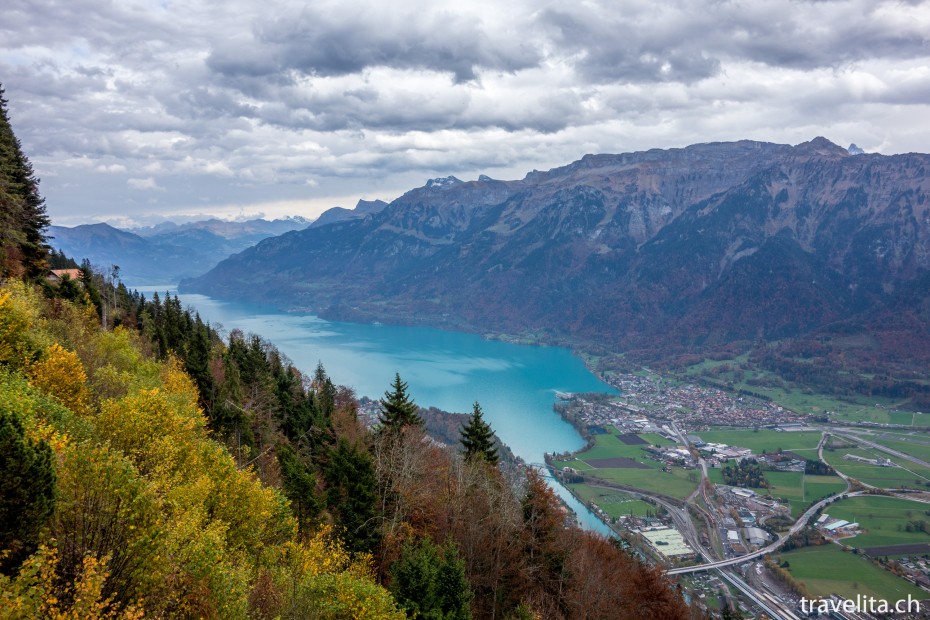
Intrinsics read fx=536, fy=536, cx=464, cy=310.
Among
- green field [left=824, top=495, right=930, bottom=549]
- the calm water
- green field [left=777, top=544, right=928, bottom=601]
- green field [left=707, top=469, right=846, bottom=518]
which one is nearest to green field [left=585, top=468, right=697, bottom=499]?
green field [left=707, top=469, right=846, bottom=518]

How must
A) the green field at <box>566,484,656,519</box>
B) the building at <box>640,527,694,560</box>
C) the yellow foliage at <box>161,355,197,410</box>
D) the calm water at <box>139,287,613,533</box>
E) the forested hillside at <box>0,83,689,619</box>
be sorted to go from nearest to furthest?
the forested hillside at <box>0,83,689,619</box>
the yellow foliage at <box>161,355,197,410</box>
the building at <box>640,527,694,560</box>
the green field at <box>566,484,656,519</box>
the calm water at <box>139,287,613,533</box>

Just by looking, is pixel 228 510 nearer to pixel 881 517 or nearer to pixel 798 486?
pixel 881 517

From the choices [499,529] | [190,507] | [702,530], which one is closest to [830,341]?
[702,530]

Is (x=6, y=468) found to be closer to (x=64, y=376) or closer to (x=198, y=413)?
(x=64, y=376)

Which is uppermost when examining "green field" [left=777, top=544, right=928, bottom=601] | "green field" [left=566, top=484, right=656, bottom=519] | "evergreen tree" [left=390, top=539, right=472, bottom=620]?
"evergreen tree" [left=390, top=539, right=472, bottom=620]

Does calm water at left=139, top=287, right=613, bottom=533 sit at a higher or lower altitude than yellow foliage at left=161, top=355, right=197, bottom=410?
lower

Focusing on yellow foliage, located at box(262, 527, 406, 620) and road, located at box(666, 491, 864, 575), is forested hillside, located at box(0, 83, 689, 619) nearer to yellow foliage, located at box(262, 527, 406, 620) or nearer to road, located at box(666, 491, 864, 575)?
yellow foliage, located at box(262, 527, 406, 620)

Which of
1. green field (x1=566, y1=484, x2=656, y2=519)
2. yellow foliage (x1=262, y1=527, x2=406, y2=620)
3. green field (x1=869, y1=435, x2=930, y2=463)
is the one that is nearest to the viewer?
yellow foliage (x1=262, y1=527, x2=406, y2=620)

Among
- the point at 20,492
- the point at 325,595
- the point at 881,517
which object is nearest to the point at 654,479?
the point at 881,517

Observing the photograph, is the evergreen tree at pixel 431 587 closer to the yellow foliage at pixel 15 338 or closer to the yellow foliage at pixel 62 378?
the yellow foliage at pixel 62 378
